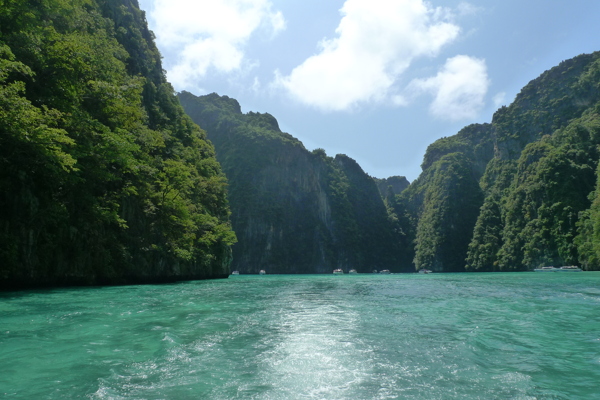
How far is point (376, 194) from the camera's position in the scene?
16875cm

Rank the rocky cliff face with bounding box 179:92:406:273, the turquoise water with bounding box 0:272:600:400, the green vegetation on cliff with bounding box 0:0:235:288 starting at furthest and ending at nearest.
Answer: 1. the rocky cliff face with bounding box 179:92:406:273
2. the green vegetation on cliff with bounding box 0:0:235:288
3. the turquoise water with bounding box 0:272:600:400

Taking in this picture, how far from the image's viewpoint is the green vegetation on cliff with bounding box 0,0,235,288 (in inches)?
568

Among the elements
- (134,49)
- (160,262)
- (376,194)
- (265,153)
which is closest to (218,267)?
(160,262)

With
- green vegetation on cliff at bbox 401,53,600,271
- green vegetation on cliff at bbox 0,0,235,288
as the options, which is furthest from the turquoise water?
green vegetation on cliff at bbox 401,53,600,271

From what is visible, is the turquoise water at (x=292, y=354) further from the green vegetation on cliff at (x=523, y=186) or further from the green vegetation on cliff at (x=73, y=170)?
the green vegetation on cliff at (x=523, y=186)

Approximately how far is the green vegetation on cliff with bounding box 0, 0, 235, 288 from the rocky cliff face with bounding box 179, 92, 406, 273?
87412 millimetres

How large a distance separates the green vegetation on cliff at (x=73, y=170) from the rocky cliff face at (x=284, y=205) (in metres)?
87.4

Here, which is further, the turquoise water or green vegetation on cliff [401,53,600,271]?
green vegetation on cliff [401,53,600,271]

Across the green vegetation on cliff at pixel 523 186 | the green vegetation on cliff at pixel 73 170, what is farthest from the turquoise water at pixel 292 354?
the green vegetation on cliff at pixel 523 186

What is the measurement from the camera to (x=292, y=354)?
6586mm

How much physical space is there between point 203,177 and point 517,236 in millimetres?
81459

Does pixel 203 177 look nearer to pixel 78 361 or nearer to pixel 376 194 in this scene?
pixel 78 361

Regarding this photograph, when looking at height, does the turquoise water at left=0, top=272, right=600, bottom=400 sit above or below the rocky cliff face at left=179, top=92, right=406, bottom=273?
below

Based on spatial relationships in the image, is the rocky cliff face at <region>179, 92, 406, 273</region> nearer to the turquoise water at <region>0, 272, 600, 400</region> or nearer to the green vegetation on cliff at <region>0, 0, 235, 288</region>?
the green vegetation on cliff at <region>0, 0, 235, 288</region>
